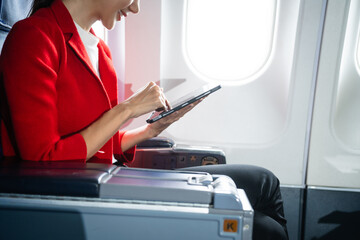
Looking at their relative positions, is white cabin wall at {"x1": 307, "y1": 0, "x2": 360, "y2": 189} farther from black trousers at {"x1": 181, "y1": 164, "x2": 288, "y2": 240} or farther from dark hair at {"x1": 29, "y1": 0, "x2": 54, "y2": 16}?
dark hair at {"x1": 29, "y1": 0, "x2": 54, "y2": 16}

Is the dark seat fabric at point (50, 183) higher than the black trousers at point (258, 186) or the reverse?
higher

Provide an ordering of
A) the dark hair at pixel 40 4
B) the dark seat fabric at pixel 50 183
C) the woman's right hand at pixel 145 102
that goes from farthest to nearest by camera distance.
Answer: the dark hair at pixel 40 4 < the woman's right hand at pixel 145 102 < the dark seat fabric at pixel 50 183

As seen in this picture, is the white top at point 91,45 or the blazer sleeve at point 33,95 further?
the white top at point 91,45

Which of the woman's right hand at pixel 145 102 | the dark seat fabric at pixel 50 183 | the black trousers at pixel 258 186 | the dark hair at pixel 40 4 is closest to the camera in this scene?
the dark seat fabric at pixel 50 183

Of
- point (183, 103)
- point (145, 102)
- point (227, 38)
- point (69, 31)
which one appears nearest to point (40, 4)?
point (69, 31)

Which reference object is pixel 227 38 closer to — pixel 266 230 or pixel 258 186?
pixel 258 186

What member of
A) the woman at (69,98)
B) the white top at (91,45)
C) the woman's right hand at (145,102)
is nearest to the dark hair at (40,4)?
the woman at (69,98)

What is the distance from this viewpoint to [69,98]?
3.45ft

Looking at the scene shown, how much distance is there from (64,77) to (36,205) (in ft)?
1.62

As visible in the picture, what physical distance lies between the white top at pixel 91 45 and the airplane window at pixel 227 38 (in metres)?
0.86

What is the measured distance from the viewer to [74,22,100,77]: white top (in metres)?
1.24

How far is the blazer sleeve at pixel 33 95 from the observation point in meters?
0.88

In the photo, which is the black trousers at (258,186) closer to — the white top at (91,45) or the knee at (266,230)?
the knee at (266,230)

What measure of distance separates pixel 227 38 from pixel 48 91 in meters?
1.49
